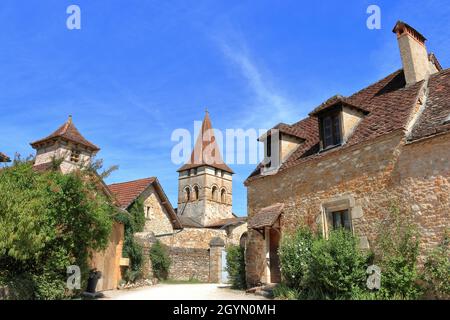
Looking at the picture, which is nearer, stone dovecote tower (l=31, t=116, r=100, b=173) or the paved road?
the paved road

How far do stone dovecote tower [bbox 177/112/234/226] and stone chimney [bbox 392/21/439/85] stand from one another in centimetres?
3847

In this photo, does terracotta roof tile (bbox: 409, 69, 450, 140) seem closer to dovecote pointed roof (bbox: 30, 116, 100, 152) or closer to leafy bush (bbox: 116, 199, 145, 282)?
leafy bush (bbox: 116, 199, 145, 282)

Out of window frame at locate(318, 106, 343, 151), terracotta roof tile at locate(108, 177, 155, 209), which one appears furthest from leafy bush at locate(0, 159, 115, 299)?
terracotta roof tile at locate(108, 177, 155, 209)

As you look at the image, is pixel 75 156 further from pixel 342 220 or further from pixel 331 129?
pixel 342 220

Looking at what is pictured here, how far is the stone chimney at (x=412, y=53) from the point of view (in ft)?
37.5

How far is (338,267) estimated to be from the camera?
916cm

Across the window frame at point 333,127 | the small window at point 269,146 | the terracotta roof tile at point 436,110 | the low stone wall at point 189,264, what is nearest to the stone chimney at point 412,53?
the terracotta roof tile at point 436,110

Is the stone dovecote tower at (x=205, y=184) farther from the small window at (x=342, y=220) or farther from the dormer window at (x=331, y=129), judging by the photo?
the small window at (x=342, y=220)

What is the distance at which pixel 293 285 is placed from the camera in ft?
35.5

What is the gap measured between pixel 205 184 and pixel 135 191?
27.5 meters

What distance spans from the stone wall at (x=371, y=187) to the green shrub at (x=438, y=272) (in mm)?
301

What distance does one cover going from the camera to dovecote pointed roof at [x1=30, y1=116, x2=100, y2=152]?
2597cm
